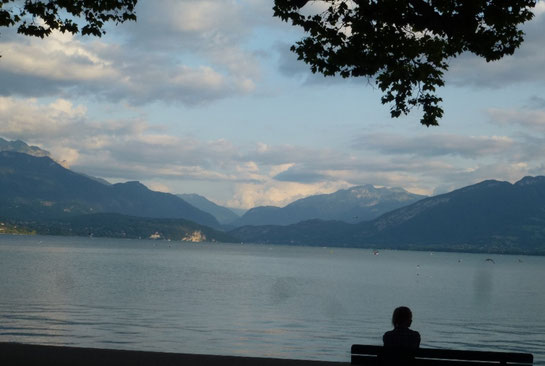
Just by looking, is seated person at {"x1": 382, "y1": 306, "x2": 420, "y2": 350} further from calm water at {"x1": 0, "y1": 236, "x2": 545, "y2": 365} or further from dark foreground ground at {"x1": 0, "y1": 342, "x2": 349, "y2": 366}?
calm water at {"x1": 0, "y1": 236, "x2": 545, "y2": 365}

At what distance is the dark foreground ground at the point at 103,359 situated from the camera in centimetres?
2052

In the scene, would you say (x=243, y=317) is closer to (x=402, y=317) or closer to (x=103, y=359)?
(x=103, y=359)

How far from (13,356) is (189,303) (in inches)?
2198

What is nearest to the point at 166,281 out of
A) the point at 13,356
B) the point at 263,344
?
the point at 263,344

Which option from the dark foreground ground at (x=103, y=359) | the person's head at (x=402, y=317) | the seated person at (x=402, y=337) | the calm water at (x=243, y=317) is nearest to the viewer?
the person's head at (x=402, y=317)

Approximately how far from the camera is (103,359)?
21.3 meters

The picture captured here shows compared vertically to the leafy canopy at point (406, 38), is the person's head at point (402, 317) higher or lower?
lower

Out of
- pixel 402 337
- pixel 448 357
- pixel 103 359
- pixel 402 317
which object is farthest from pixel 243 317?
pixel 402 317

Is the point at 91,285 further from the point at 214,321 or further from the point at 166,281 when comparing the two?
the point at 214,321

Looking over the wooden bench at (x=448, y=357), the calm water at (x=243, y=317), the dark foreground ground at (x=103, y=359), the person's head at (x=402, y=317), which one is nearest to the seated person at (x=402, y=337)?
the person's head at (x=402, y=317)

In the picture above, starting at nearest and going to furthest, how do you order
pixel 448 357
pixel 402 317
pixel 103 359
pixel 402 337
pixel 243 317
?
pixel 402 317, pixel 402 337, pixel 448 357, pixel 103 359, pixel 243 317

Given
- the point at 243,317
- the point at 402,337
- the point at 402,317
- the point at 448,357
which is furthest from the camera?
the point at 243,317

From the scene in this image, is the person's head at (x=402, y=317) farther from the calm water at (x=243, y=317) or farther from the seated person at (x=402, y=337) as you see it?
the calm water at (x=243, y=317)

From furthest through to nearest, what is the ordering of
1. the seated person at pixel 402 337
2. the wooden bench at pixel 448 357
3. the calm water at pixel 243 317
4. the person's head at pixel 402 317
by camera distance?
the calm water at pixel 243 317
the wooden bench at pixel 448 357
the seated person at pixel 402 337
the person's head at pixel 402 317
